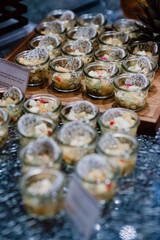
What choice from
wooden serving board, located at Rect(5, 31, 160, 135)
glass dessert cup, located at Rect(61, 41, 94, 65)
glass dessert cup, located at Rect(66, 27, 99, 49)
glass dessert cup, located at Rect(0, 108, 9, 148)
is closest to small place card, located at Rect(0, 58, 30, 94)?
wooden serving board, located at Rect(5, 31, 160, 135)

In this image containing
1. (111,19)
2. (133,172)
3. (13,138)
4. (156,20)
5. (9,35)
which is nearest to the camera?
(133,172)

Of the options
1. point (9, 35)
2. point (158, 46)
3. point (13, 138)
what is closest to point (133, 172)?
point (13, 138)

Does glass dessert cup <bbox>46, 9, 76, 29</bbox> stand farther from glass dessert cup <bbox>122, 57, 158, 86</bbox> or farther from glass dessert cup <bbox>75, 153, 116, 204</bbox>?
glass dessert cup <bbox>75, 153, 116, 204</bbox>

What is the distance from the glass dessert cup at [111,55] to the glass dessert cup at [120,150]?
81 centimetres

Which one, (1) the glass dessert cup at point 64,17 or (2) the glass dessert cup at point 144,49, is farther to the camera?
(1) the glass dessert cup at point 64,17

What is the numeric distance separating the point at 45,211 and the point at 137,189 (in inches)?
16.7

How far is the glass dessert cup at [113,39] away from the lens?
2.48 metres

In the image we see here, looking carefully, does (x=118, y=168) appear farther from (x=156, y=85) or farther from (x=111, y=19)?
(x=111, y=19)

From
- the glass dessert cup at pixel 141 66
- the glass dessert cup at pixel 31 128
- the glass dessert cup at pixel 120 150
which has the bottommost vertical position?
the glass dessert cup at pixel 31 128

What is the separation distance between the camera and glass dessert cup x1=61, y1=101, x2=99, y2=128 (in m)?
1.73

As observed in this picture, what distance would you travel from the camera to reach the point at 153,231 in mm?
1328

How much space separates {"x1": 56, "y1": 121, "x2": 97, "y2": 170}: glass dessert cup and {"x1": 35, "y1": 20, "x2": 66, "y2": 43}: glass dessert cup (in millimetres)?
1295

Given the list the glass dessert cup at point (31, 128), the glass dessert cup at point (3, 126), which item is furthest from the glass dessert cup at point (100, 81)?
the glass dessert cup at point (3, 126)

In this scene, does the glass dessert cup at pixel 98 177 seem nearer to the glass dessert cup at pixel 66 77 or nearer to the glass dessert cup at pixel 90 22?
the glass dessert cup at pixel 66 77
